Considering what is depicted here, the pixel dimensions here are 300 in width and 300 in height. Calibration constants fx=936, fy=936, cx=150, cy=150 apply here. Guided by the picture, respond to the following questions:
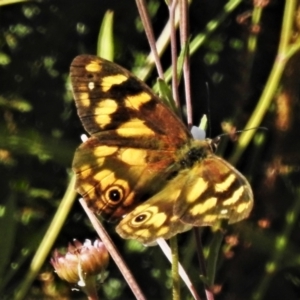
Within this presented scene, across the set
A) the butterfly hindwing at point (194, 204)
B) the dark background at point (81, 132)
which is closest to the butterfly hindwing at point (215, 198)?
the butterfly hindwing at point (194, 204)

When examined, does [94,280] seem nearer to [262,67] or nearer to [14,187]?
[14,187]

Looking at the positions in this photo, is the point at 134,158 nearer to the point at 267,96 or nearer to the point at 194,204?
the point at 194,204

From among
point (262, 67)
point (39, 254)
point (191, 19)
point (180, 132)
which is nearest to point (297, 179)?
point (262, 67)

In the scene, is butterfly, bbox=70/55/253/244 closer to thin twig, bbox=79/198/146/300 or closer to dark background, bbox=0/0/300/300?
thin twig, bbox=79/198/146/300

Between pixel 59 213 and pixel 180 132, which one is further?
pixel 59 213

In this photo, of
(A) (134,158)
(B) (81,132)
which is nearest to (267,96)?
(B) (81,132)

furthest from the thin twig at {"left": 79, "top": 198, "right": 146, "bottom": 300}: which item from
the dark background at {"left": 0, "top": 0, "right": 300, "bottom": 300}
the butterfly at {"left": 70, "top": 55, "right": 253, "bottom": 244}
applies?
the dark background at {"left": 0, "top": 0, "right": 300, "bottom": 300}

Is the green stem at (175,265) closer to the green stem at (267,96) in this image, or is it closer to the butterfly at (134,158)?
the butterfly at (134,158)
